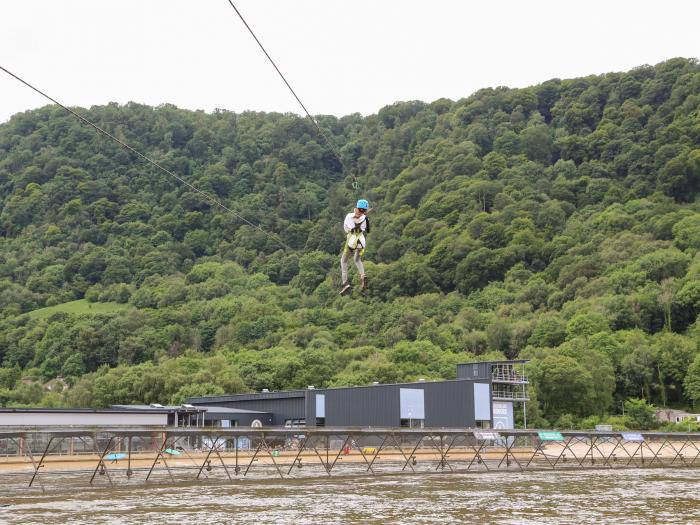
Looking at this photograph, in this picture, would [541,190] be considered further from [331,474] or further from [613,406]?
[331,474]

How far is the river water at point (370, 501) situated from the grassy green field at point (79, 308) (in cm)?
13106

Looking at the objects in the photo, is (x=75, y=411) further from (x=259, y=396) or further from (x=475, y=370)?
(x=475, y=370)

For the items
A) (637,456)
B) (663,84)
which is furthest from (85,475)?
(663,84)

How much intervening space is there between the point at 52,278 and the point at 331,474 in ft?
503

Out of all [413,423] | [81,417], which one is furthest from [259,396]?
[81,417]

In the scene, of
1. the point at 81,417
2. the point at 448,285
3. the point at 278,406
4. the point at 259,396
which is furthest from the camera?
the point at 448,285

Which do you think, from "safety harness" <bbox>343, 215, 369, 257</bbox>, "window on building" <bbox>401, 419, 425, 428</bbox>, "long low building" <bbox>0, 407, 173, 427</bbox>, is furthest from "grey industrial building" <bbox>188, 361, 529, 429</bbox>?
"safety harness" <bbox>343, 215, 369, 257</bbox>

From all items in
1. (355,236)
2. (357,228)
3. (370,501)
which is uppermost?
(357,228)

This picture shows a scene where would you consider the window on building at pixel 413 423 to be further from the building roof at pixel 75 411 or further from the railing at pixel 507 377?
the building roof at pixel 75 411

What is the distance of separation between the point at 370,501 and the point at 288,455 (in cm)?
2696

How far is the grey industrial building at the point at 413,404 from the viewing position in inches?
2712

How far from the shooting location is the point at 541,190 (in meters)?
173

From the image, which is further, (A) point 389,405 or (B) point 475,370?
(B) point 475,370

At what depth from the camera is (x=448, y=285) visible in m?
155
